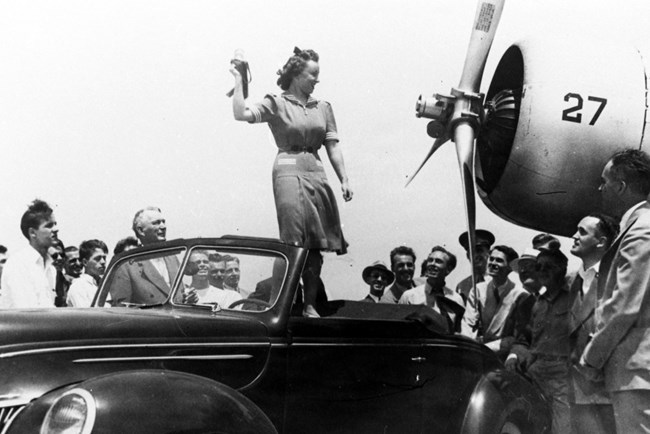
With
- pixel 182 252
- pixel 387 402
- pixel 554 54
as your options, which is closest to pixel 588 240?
pixel 387 402

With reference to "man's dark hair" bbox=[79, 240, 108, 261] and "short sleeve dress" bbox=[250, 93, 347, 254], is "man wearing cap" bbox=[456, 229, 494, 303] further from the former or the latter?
"man's dark hair" bbox=[79, 240, 108, 261]

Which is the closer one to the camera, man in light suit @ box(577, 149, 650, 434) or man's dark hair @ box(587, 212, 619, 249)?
→ man in light suit @ box(577, 149, 650, 434)

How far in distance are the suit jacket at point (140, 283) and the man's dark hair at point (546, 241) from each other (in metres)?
2.46

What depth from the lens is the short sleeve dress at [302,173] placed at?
13.8ft

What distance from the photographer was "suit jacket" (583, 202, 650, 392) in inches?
113

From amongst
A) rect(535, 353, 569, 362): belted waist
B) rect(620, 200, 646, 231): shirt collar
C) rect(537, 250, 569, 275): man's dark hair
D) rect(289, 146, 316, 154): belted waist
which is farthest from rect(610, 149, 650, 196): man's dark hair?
rect(289, 146, 316, 154): belted waist

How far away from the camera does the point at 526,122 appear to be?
522 cm

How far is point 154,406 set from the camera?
2447 mm

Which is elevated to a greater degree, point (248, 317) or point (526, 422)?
point (248, 317)

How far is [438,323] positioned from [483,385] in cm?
45

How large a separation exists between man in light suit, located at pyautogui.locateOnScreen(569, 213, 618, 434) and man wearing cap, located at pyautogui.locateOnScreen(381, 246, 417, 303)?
136 cm

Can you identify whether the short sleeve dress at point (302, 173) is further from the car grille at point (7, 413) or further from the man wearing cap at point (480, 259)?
the car grille at point (7, 413)

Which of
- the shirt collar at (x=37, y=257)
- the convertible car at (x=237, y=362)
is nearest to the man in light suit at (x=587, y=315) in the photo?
the convertible car at (x=237, y=362)

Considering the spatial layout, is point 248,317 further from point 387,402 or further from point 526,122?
point 526,122
